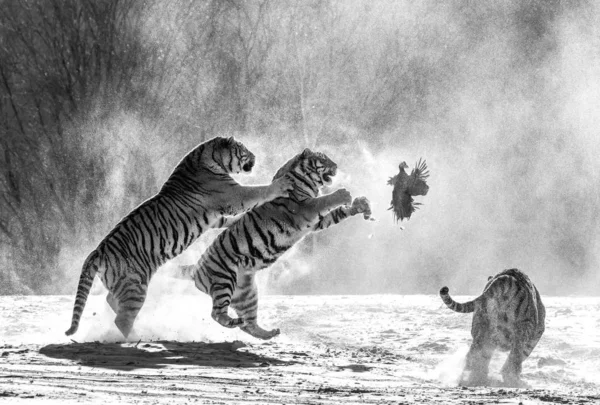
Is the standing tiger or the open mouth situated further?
the open mouth

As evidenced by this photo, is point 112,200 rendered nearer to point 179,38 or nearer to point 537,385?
point 179,38

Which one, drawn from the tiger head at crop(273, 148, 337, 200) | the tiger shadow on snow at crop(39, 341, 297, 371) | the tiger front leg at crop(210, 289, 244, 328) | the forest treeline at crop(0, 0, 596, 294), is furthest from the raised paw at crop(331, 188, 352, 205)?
the forest treeline at crop(0, 0, 596, 294)

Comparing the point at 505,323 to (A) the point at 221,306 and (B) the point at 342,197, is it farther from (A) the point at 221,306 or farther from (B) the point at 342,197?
(A) the point at 221,306

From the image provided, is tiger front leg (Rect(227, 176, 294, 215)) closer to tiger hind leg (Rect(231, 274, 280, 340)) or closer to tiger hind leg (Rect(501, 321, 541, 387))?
tiger hind leg (Rect(231, 274, 280, 340))

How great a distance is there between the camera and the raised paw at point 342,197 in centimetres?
983

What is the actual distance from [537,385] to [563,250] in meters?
20.1

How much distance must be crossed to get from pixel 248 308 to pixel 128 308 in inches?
41.6

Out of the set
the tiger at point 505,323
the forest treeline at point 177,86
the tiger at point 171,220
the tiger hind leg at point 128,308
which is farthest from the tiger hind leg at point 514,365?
the forest treeline at point 177,86

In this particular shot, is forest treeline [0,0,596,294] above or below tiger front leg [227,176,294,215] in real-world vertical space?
above

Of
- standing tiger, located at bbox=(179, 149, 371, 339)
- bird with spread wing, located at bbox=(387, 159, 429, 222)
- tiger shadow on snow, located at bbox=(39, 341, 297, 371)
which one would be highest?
bird with spread wing, located at bbox=(387, 159, 429, 222)

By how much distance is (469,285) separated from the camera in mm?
26422

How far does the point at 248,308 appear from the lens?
10305mm

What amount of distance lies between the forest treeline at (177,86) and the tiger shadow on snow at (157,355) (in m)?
13.0

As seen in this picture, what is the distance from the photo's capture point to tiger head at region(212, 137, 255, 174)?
1040 cm
